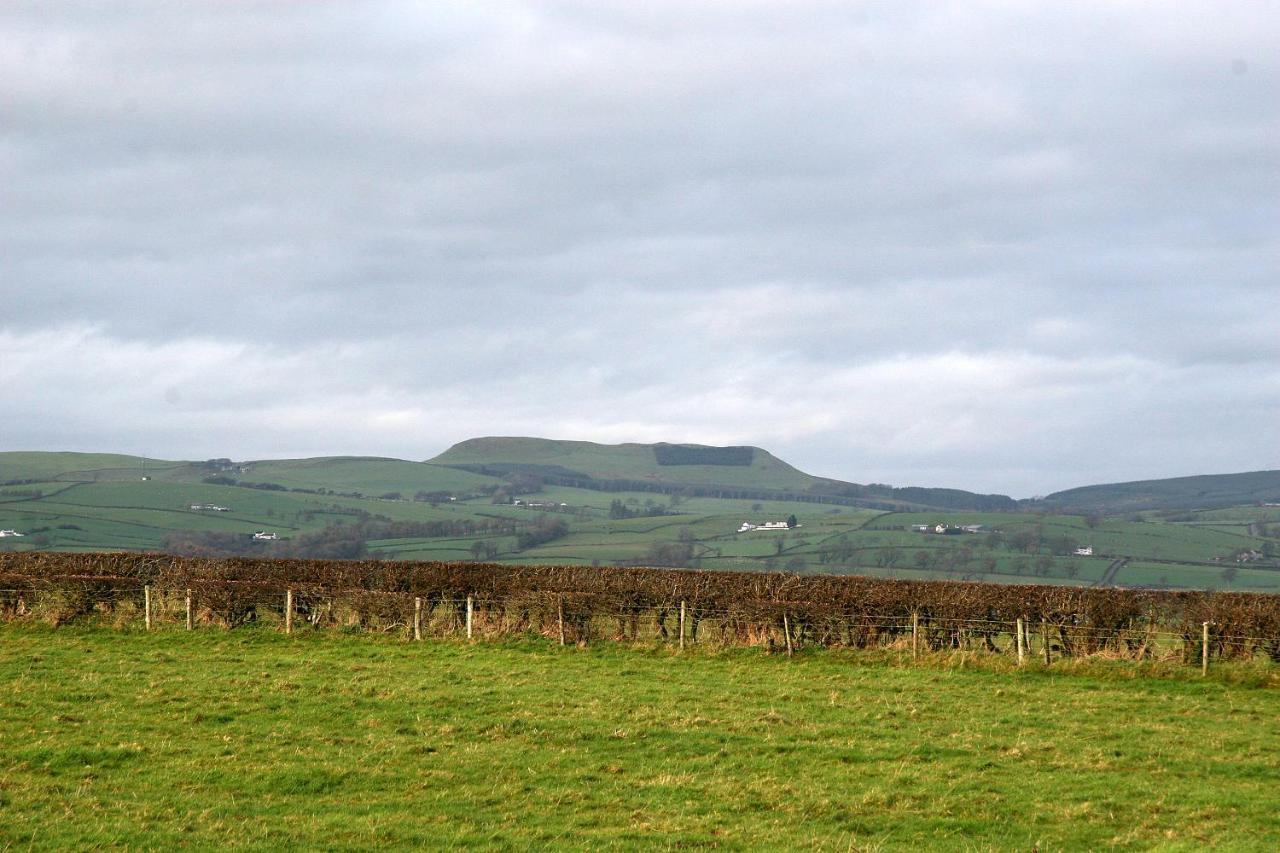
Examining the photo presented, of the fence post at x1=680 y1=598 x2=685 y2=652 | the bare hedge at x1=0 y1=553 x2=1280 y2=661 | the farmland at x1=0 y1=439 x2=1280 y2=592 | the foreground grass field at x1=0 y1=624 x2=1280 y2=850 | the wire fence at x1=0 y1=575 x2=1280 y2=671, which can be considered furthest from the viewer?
the farmland at x1=0 y1=439 x2=1280 y2=592

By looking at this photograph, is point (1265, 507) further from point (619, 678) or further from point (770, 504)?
point (619, 678)

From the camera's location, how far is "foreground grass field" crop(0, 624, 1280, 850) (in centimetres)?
1293

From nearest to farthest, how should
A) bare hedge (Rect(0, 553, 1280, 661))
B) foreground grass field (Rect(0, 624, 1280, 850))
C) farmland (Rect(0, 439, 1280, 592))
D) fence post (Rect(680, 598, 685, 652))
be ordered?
foreground grass field (Rect(0, 624, 1280, 850)), bare hedge (Rect(0, 553, 1280, 661)), fence post (Rect(680, 598, 685, 652)), farmland (Rect(0, 439, 1280, 592))

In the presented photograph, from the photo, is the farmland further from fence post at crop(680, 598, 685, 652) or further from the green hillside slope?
fence post at crop(680, 598, 685, 652)

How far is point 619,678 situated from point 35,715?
10.4 m

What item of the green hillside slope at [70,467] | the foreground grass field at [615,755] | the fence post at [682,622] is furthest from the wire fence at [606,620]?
the green hillside slope at [70,467]

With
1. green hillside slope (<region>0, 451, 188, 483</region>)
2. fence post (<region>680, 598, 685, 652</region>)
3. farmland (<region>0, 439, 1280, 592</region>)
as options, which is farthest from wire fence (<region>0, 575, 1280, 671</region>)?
green hillside slope (<region>0, 451, 188, 483</region>)

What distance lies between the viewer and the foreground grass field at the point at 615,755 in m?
12.9

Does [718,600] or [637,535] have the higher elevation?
[718,600]

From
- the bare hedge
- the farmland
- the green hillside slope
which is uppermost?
the green hillside slope

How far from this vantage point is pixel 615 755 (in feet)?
54.3

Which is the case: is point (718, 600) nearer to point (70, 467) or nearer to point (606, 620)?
point (606, 620)

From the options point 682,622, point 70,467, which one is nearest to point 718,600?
point 682,622

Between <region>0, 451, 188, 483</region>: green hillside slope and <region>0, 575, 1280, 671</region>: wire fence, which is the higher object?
<region>0, 451, 188, 483</region>: green hillside slope
